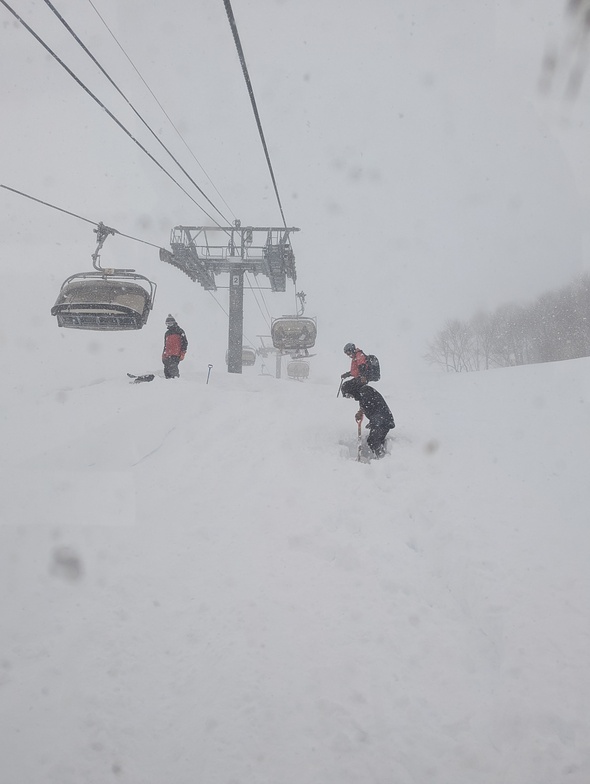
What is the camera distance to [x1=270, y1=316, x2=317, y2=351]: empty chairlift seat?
1413 centimetres

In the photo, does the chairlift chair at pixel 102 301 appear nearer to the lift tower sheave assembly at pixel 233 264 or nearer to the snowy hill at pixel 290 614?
the snowy hill at pixel 290 614

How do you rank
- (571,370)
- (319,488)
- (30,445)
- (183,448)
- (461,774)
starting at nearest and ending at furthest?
1. (461,774)
2. (319,488)
3. (30,445)
4. (183,448)
5. (571,370)

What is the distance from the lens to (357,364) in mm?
7070

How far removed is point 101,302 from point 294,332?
9076 mm

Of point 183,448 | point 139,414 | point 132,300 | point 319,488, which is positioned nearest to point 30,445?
point 139,414

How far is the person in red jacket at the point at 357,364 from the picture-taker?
677 centimetres

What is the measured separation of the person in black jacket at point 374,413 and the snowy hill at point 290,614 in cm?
41

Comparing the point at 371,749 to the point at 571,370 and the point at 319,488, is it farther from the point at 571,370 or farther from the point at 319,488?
the point at 571,370

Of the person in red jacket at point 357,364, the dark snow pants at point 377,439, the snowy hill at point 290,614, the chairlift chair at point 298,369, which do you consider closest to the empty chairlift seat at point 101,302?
the snowy hill at point 290,614

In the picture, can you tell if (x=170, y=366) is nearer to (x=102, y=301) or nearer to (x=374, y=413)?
(x=102, y=301)

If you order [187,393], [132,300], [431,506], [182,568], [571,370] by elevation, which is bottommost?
[182,568]

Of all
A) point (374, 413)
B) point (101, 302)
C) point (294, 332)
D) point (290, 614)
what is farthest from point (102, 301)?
point (294, 332)

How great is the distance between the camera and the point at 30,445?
5617 millimetres

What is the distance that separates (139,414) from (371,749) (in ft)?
19.5
